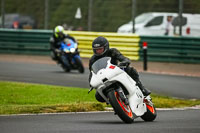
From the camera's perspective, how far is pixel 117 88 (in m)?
9.13

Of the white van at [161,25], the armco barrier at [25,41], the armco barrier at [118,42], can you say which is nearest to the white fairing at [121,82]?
the white van at [161,25]

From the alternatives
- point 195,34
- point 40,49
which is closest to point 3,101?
point 195,34

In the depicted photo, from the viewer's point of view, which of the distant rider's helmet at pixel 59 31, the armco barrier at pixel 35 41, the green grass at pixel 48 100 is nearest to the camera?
the green grass at pixel 48 100

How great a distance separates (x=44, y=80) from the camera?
58.6ft

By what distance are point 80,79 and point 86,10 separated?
766 centimetres

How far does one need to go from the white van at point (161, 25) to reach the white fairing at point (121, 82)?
1368 centimetres

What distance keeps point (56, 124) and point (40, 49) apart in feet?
60.4

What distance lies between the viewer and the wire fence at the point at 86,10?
78.1 ft

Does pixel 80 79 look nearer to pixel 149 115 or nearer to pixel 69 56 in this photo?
pixel 69 56

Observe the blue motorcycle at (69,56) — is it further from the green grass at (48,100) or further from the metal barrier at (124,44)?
the green grass at (48,100)

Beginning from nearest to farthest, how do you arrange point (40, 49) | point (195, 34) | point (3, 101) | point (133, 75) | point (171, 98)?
1. point (133, 75)
2. point (3, 101)
3. point (171, 98)
4. point (195, 34)
5. point (40, 49)

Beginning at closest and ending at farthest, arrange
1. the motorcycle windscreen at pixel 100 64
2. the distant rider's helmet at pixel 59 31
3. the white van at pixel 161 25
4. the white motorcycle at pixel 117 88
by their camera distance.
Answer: the white motorcycle at pixel 117 88 → the motorcycle windscreen at pixel 100 64 → the distant rider's helmet at pixel 59 31 → the white van at pixel 161 25

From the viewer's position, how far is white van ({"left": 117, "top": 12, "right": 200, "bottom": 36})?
76.1 feet

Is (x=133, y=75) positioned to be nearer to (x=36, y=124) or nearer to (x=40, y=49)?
(x=36, y=124)
